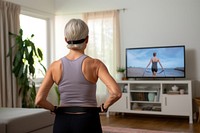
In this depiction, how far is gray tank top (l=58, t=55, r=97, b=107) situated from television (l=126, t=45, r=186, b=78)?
13.3 feet

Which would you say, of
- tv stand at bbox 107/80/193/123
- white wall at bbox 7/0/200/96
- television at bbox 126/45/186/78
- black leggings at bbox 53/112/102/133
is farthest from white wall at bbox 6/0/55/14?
black leggings at bbox 53/112/102/133

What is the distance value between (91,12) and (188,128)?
321 cm

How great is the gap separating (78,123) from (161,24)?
4547 millimetres

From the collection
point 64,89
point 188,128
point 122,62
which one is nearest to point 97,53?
point 122,62

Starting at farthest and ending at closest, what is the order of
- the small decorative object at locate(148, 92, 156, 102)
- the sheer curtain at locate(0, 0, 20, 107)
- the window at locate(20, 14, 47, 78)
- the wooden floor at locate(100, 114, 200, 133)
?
the window at locate(20, 14, 47, 78) → the small decorative object at locate(148, 92, 156, 102) → the sheer curtain at locate(0, 0, 20, 107) → the wooden floor at locate(100, 114, 200, 133)

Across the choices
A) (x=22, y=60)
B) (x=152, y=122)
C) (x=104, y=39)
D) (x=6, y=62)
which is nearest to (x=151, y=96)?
(x=152, y=122)

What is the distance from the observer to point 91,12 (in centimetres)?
614

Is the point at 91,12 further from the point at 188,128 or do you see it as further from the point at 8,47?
the point at 188,128

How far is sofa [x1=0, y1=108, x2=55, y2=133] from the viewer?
9.24ft

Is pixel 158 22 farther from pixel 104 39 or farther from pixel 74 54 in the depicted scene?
pixel 74 54

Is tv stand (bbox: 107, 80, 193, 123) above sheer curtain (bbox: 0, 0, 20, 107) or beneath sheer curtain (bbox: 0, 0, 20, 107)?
beneath

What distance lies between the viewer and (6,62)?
4883mm

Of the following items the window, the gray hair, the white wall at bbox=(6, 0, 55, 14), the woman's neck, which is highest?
the white wall at bbox=(6, 0, 55, 14)

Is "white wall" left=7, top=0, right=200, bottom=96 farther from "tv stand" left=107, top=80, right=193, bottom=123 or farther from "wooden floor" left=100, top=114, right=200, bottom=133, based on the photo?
"wooden floor" left=100, top=114, right=200, bottom=133
